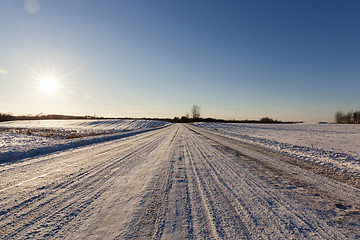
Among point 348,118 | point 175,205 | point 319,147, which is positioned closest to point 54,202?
point 175,205

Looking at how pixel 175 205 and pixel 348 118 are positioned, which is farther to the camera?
pixel 348 118

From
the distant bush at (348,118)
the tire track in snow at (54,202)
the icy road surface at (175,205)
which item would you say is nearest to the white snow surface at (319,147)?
the icy road surface at (175,205)

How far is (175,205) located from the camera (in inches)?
109

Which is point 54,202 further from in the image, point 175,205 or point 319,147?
point 319,147

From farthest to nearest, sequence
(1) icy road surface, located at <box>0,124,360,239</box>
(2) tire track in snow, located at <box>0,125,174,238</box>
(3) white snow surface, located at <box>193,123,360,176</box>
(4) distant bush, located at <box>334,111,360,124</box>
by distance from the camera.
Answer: (4) distant bush, located at <box>334,111,360,124</box> < (3) white snow surface, located at <box>193,123,360,176</box> < (2) tire track in snow, located at <box>0,125,174,238</box> < (1) icy road surface, located at <box>0,124,360,239</box>

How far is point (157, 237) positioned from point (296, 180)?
12.6ft

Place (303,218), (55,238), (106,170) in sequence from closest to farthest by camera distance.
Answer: (55,238)
(303,218)
(106,170)

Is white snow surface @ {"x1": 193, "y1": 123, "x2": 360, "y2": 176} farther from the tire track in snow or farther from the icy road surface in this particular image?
the tire track in snow

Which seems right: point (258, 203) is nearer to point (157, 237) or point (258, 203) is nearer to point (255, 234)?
point (255, 234)

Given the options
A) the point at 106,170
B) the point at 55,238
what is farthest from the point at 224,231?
the point at 106,170

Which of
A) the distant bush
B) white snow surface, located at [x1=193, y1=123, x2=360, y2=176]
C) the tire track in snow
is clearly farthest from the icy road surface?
the distant bush

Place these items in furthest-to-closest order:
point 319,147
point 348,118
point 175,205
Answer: point 348,118 < point 319,147 < point 175,205

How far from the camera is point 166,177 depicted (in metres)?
4.22

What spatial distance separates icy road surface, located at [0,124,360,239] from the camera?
2.11 m
